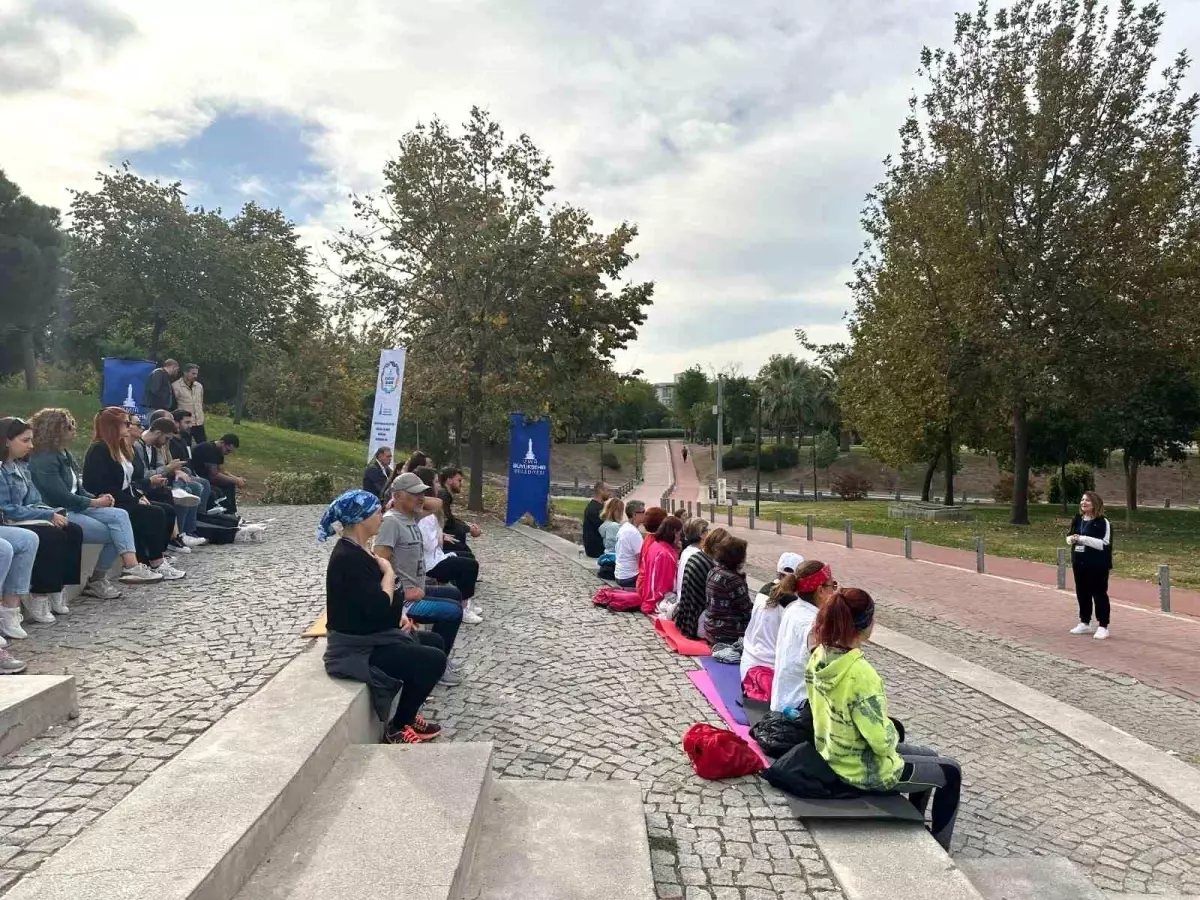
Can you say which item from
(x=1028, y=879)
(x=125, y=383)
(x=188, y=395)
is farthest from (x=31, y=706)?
(x=125, y=383)

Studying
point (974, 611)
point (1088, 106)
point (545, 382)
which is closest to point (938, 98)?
point (1088, 106)

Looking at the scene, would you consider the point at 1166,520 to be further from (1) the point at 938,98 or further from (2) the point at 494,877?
(2) the point at 494,877

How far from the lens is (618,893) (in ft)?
10.0

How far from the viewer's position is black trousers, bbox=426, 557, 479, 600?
26.3 feet

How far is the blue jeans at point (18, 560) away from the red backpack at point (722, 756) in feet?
15.8

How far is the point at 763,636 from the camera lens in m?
5.80

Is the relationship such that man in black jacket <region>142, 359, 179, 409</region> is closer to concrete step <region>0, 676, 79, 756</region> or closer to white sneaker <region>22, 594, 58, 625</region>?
white sneaker <region>22, 594, 58, 625</region>

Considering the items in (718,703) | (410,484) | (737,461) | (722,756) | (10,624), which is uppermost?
(410,484)

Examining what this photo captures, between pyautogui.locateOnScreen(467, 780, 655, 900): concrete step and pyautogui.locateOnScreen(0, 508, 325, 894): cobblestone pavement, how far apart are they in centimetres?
163

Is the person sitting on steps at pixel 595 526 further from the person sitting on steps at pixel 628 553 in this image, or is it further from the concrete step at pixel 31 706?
the concrete step at pixel 31 706

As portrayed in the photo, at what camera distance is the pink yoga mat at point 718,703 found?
4852mm

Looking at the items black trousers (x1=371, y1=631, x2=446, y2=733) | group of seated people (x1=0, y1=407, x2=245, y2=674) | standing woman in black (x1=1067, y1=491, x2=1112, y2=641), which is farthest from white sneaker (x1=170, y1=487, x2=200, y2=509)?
standing woman in black (x1=1067, y1=491, x2=1112, y2=641)

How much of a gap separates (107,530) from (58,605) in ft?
2.84

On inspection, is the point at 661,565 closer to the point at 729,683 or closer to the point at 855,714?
the point at 729,683
